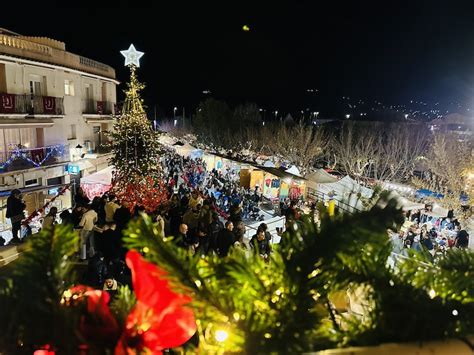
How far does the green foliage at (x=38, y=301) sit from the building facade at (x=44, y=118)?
1271 centimetres

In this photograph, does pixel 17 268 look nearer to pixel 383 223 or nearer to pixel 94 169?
pixel 383 223

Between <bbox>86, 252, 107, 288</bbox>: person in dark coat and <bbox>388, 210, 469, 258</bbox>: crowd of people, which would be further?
<bbox>388, 210, 469, 258</bbox>: crowd of people

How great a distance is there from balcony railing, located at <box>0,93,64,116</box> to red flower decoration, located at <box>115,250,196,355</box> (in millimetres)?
18352

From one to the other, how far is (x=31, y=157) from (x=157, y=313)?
19541 millimetres

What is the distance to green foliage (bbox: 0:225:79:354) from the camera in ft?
3.44

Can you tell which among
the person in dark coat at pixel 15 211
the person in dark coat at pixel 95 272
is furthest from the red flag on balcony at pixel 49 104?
the person in dark coat at pixel 95 272

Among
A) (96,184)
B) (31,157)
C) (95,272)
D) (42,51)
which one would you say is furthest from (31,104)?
(95,272)

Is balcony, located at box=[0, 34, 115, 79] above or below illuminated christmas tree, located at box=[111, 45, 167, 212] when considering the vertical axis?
above

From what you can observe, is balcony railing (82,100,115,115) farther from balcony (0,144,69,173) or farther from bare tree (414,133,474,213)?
bare tree (414,133,474,213)

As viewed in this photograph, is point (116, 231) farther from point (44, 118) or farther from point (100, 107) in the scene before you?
point (100, 107)

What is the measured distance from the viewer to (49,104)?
19062mm

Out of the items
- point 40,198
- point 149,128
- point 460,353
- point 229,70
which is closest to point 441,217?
point 149,128

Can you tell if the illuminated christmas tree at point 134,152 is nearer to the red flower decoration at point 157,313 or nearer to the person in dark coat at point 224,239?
the person in dark coat at point 224,239

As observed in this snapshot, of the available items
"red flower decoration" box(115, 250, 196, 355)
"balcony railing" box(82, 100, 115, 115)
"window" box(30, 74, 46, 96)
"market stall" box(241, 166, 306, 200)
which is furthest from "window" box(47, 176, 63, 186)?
"red flower decoration" box(115, 250, 196, 355)
